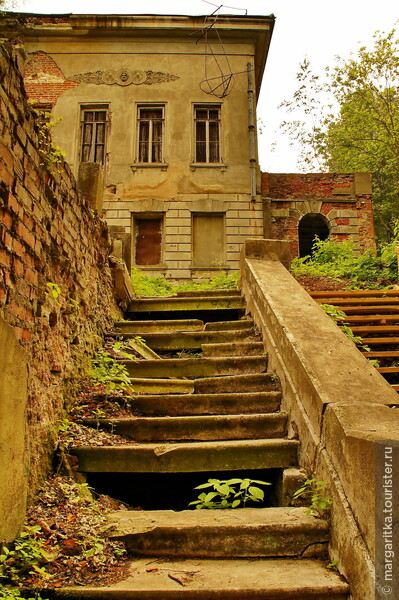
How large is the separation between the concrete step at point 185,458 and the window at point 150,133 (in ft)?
40.3

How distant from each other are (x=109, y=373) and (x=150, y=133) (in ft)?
38.6

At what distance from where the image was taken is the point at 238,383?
390 centimetres

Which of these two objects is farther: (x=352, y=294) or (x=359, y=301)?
(x=352, y=294)

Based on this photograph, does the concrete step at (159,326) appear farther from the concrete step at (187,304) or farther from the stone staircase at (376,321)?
the stone staircase at (376,321)

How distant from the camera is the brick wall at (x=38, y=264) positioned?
2381 millimetres

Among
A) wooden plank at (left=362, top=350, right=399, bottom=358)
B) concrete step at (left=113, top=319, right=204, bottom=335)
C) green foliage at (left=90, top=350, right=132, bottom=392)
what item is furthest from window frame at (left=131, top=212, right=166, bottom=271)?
wooden plank at (left=362, top=350, right=399, bottom=358)

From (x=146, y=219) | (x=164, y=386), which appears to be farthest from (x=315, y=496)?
(x=146, y=219)

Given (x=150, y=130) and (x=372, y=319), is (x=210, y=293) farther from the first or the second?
(x=150, y=130)

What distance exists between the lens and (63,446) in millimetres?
2916

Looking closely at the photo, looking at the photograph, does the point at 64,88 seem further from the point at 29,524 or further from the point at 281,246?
the point at 29,524

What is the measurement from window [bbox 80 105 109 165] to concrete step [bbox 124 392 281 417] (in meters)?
11.7

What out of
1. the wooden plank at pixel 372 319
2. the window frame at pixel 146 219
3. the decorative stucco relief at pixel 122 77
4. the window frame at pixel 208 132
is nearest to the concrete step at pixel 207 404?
the wooden plank at pixel 372 319

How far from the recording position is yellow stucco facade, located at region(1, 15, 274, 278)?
13.7 m

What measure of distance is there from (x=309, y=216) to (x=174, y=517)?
13.9 meters
